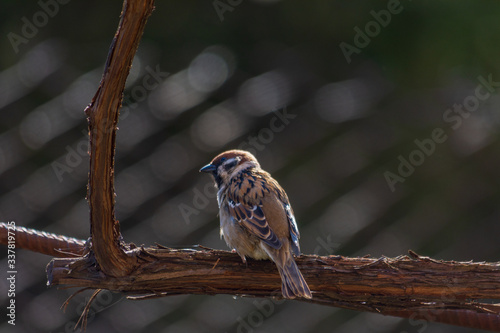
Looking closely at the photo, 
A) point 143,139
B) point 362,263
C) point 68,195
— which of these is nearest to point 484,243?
point 143,139

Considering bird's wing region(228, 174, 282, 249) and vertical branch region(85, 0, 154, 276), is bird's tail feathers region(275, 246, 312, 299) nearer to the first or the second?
bird's wing region(228, 174, 282, 249)

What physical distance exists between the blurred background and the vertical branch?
2675 mm

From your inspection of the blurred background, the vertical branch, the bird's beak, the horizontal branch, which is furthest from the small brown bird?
the blurred background

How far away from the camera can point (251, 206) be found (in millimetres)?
2604

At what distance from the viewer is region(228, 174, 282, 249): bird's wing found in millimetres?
2459

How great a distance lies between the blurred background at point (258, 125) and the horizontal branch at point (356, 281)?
2.47m

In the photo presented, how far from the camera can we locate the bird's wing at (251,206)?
2.46m

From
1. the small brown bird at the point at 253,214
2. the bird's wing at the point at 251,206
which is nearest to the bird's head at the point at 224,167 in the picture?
the small brown bird at the point at 253,214

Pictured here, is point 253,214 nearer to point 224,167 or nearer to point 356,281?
point 224,167

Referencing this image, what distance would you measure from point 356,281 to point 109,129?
0.82 metres

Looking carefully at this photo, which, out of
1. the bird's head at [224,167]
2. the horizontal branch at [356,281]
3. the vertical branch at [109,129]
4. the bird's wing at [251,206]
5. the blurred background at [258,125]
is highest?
the blurred background at [258,125]

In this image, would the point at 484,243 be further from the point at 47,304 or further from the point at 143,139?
the point at 47,304

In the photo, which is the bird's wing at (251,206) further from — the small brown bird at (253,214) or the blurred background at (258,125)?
the blurred background at (258,125)

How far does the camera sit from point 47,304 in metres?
4.59
